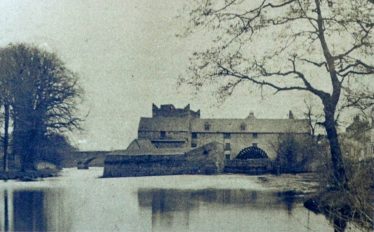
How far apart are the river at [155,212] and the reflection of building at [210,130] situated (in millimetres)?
38194

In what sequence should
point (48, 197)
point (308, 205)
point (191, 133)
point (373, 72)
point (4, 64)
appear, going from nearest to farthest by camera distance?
point (373, 72) < point (308, 205) < point (48, 197) < point (4, 64) < point (191, 133)

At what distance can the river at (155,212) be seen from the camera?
12.2m

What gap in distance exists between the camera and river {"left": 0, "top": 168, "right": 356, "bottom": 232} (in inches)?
482

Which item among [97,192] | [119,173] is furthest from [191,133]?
[97,192]

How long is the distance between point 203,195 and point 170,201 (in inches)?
110

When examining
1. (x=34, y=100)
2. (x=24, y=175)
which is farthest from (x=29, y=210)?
(x=34, y=100)

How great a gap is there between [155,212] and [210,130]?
48827mm

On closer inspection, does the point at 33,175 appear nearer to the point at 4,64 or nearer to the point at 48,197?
the point at 4,64

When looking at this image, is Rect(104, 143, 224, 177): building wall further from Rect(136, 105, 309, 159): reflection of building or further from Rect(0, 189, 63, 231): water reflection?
Rect(0, 189, 63, 231): water reflection

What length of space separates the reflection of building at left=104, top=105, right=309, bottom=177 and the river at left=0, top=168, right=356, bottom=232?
69.4 feet

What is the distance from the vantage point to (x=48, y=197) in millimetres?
19250

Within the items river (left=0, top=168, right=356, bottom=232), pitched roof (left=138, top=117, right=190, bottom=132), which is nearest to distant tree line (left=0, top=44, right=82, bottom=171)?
river (left=0, top=168, right=356, bottom=232)

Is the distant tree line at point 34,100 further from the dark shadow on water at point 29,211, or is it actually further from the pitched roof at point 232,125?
the pitched roof at point 232,125

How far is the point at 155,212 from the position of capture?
49.1 ft
